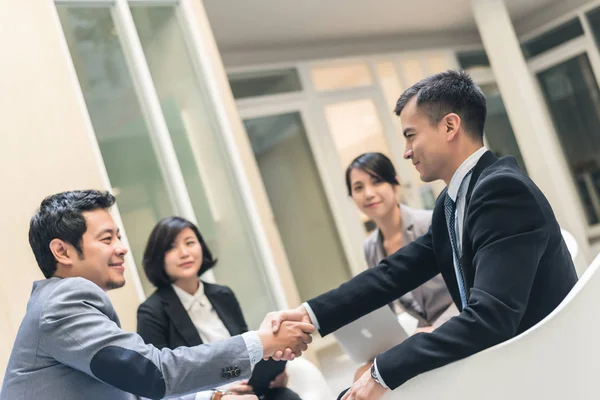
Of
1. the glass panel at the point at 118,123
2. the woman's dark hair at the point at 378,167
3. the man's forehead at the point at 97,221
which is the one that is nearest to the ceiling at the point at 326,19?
the glass panel at the point at 118,123

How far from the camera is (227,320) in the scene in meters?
2.54

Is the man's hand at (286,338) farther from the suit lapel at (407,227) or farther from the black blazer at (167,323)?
the suit lapel at (407,227)

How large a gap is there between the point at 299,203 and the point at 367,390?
217 inches

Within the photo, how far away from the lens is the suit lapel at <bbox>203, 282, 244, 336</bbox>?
2531 mm

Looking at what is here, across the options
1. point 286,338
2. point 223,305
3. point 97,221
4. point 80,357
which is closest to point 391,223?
point 223,305

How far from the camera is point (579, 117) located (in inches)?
342

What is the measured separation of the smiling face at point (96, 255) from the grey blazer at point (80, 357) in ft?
0.35

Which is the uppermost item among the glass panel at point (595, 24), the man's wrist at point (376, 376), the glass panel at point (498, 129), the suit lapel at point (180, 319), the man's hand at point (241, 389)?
the glass panel at point (595, 24)

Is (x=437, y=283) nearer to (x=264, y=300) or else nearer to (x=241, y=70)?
(x=264, y=300)

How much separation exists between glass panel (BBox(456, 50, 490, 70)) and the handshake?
25.5 feet

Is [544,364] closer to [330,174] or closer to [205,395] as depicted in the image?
[205,395]

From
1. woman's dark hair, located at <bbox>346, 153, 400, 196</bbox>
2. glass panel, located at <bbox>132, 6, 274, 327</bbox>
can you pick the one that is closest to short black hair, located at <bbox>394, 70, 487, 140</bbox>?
woman's dark hair, located at <bbox>346, 153, 400, 196</bbox>

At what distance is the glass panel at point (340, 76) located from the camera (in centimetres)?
714

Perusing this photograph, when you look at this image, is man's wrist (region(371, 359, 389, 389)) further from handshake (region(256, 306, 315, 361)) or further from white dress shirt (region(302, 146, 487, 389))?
handshake (region(256, 306, 315, 361))
